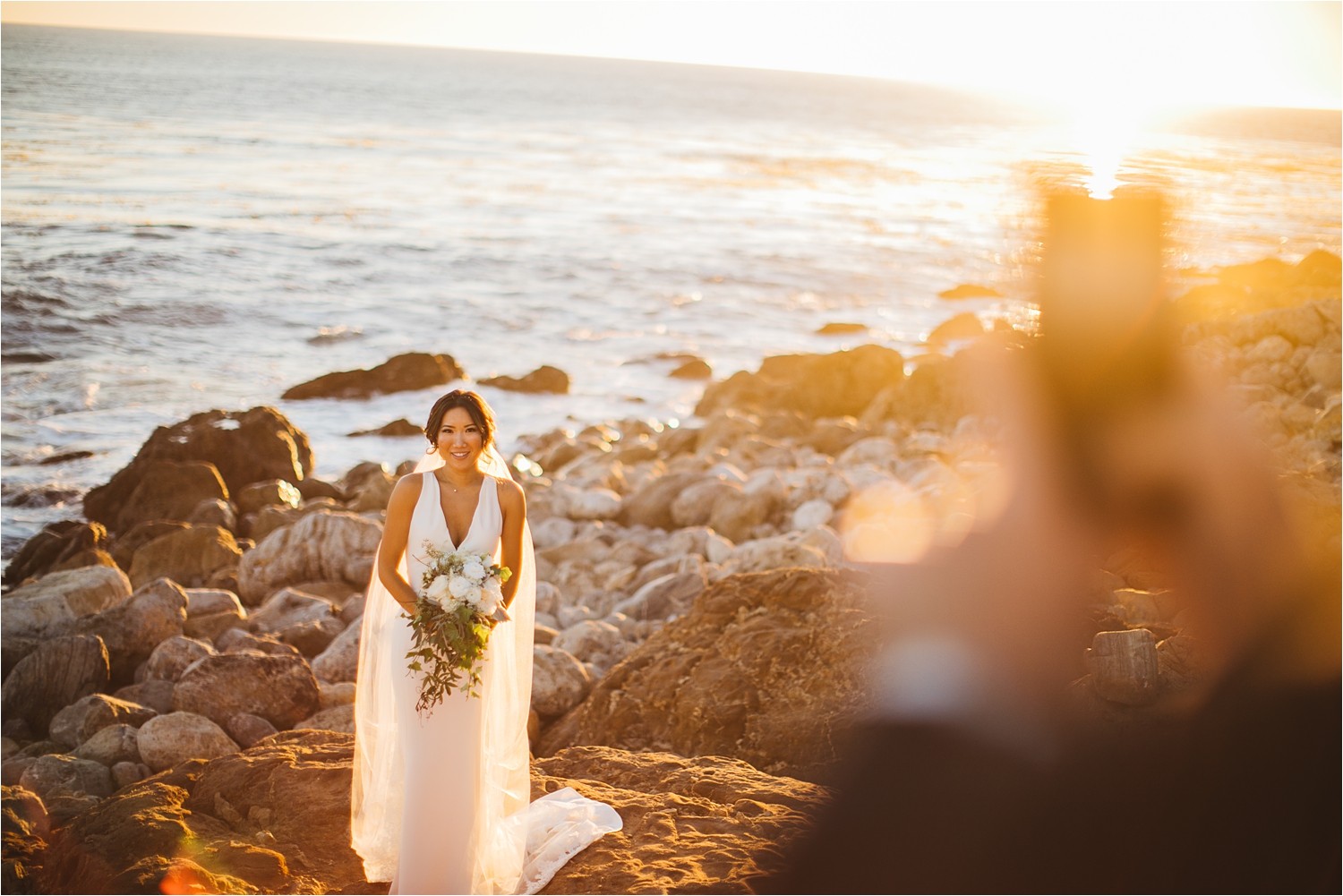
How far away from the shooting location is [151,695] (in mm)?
7191

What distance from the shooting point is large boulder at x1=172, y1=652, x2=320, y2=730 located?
6680 millimetres

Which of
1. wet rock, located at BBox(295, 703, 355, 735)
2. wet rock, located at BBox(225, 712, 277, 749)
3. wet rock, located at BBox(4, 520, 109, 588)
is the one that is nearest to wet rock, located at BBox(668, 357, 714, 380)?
wet rock, located at BBox(4, 520, 109, 588)

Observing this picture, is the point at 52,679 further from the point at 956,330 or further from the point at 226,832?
the point at 956,330

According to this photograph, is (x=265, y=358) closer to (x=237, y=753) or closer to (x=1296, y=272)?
(x=237, y=753)

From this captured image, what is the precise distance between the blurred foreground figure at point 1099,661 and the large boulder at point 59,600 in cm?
762

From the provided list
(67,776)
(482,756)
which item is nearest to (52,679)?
(67,776)

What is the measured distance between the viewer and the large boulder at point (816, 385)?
1791cm

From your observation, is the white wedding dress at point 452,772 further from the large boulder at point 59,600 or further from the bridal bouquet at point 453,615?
the large boulder at point 59,600

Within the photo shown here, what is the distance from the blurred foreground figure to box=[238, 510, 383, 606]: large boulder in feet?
20.4

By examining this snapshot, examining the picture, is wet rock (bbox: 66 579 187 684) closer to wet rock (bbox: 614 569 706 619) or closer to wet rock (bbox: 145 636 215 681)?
wet rock (bbox: 145 636 215 681)

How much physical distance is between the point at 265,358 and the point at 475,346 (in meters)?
5.08

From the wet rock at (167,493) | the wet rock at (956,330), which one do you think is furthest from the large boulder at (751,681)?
the wet rock at (956,330)

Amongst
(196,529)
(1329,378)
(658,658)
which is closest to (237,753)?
(658,658)

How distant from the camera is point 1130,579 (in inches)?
223
